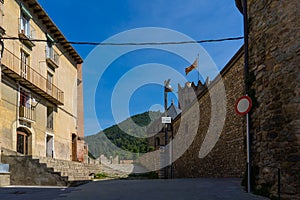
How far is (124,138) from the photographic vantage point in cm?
4816

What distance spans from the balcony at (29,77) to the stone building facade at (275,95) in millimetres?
12723

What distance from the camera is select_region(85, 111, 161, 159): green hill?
40.3 m

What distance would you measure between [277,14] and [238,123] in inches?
267

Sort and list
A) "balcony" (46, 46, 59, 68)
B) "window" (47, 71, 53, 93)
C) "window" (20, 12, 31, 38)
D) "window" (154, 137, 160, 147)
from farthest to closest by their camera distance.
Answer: "window" (154, 137, 160, 147)
"balcony" (46, 46, 59, 68)
"window" (47, 71, 53, 93)
"window" (20, 12, 31, 38)

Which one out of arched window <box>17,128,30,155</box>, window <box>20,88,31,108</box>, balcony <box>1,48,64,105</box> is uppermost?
balcony <box>1,48,64,105</box>

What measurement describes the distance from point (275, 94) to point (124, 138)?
42778mm

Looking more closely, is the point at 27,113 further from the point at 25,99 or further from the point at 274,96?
the point at 274,96

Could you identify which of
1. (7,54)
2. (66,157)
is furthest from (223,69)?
(66,157)

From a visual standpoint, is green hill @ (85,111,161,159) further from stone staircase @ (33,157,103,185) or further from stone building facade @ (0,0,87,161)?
stone staircase @ (33,157,103,185)

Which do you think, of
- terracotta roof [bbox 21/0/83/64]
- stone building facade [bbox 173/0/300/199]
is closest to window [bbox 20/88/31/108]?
terracotta roof [bbox 21/0/83/64]

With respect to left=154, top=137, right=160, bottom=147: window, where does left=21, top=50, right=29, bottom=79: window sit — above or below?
above

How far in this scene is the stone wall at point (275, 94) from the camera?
5.67 metres

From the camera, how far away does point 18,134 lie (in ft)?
59.3

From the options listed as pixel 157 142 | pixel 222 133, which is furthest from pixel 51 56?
pixel 157 142
